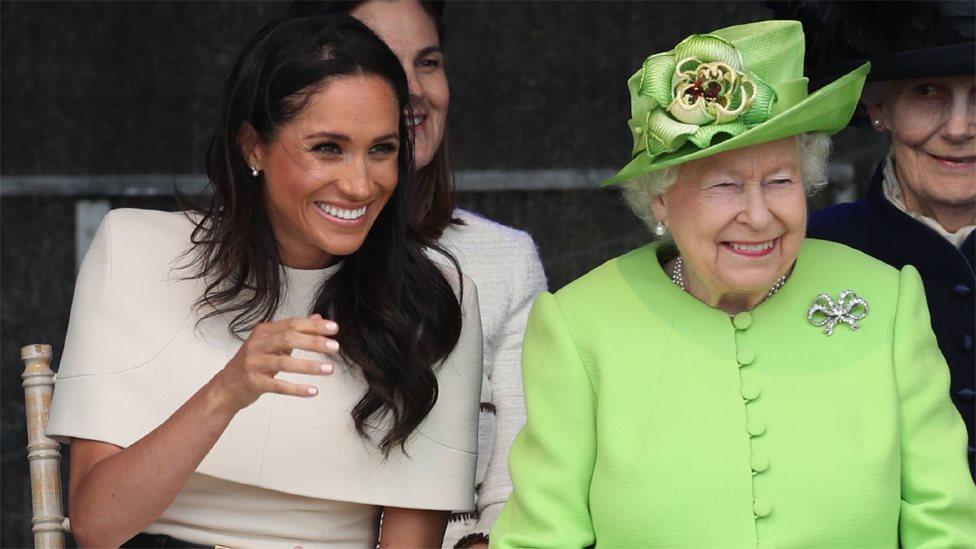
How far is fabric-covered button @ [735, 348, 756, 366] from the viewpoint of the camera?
3.15m

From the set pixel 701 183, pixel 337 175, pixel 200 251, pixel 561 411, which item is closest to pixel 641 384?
pixel 561 411

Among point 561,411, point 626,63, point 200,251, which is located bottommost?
point 561,411

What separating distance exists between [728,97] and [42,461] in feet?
5.33

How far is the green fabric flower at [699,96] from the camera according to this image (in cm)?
307

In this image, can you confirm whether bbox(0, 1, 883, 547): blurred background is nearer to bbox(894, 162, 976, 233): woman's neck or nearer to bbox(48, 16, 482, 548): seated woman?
bbox(894, 162, 976, 233): woman's neck

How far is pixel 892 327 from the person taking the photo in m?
3.15

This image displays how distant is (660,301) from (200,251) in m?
1.02

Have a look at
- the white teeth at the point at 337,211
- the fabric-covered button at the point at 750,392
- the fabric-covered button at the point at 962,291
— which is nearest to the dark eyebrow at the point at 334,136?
the white teeth at the point at 337,211

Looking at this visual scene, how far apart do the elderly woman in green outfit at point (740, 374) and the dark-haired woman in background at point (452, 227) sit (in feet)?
2.21

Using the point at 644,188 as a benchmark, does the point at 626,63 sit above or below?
above

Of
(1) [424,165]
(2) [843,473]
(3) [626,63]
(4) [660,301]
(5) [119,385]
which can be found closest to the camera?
(2) [843,473]

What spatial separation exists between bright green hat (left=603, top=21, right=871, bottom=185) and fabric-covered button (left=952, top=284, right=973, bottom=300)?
616mm

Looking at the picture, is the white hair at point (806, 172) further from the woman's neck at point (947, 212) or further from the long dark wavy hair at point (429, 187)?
the long dark wavy hair at point (429, 187)

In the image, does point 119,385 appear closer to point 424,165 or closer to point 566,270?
point 424,165
